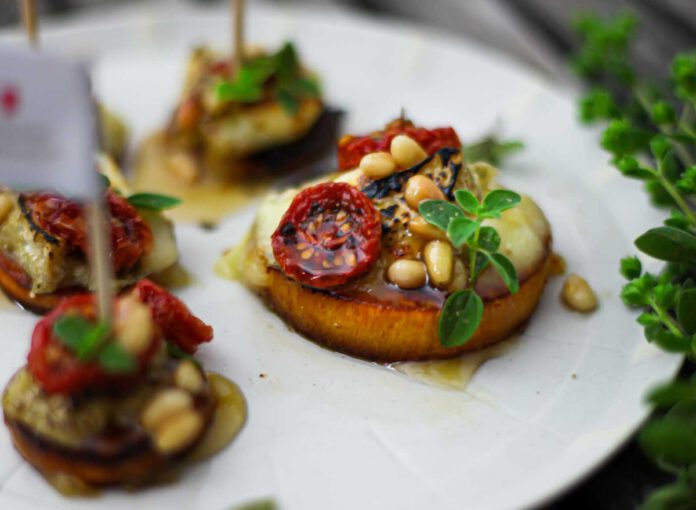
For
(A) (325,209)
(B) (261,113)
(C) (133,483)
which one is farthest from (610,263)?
(C) (133,483)

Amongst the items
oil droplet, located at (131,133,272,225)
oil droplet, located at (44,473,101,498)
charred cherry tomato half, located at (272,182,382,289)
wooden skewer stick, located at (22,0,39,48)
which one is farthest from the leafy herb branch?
wooden skewer stick, located at (22,0,39,48)

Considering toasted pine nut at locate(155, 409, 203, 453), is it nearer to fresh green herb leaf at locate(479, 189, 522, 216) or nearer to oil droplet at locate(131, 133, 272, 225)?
fresh green herb leaf at locate(479, 189, 522, 216)

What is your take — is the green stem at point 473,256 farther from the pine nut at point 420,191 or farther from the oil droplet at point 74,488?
the oil droplet at point 74,488

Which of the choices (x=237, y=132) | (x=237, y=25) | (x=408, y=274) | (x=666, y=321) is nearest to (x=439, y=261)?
(x=408, y=274)

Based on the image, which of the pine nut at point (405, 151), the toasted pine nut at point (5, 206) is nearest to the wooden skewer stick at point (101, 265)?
the toasted pine nut at point (5, 206)

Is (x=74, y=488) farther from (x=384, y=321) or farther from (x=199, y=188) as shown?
(x=199, y=188)

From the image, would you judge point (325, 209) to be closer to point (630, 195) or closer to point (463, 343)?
point (463, 343)
